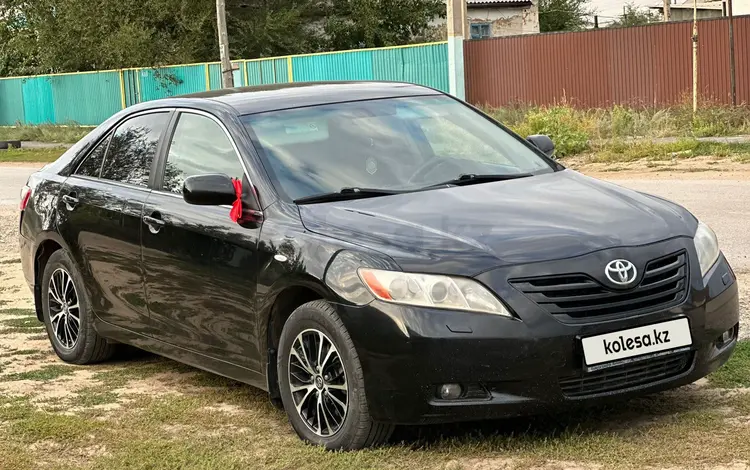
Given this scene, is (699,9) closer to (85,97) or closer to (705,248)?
(85,97)

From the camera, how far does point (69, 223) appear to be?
23.3 ft

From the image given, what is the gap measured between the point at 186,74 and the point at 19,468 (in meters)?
34.9

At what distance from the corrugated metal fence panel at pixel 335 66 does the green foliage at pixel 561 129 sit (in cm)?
910

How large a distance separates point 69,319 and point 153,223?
1356 mm

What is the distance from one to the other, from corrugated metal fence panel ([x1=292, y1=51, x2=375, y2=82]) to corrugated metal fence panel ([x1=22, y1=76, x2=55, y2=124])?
1326cm

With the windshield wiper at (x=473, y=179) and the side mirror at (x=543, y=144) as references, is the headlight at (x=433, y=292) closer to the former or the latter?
the windshield wiper at (x=473, y=179)

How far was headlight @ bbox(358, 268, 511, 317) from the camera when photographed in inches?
185

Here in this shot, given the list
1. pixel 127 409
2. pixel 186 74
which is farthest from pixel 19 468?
pixel 186 74

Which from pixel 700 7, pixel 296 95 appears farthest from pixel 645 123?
pixel 700 7

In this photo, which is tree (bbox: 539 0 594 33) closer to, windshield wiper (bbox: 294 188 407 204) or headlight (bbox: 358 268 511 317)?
windshield wiper (bbox: 294 188 407 204)

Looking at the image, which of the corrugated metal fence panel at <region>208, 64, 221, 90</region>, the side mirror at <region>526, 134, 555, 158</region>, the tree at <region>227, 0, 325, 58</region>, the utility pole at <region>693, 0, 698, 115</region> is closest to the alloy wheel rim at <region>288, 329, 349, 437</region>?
the side mirror at <region>526, 134, 555, 158</region>

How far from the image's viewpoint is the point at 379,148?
236 inches

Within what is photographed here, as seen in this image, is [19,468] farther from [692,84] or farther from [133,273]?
[692,84]

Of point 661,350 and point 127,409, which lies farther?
point 127,409
